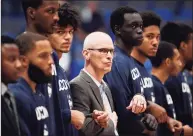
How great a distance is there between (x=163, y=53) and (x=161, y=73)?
0.66ft

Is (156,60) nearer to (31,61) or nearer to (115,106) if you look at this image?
(115,106)

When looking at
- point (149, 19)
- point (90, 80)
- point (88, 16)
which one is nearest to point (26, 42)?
point (90, 80)

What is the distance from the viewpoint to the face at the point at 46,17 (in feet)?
19.4

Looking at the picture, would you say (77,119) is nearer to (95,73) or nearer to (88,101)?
(88,101)

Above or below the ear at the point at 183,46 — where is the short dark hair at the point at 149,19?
above

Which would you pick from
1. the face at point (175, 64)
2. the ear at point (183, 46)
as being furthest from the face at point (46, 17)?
the ear at point (183, 46)

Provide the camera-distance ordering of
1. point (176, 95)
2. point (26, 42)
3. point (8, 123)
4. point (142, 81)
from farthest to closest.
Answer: point (176, 95)
point (142, 81)
point (26, 42)
point (8, 123)

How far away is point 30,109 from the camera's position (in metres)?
5.45

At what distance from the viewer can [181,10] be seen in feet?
45.0

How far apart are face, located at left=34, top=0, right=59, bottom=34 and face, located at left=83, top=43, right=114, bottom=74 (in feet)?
1.86

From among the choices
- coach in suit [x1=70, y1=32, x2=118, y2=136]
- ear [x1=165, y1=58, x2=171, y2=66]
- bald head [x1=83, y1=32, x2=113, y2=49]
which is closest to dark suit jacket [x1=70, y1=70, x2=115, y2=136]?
coach in suit [x1=70, y1=32, x2=118, y2=136]

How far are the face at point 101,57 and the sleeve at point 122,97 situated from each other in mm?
→ 304

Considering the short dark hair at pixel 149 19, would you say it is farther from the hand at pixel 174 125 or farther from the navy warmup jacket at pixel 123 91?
the hand at pixel 174 125

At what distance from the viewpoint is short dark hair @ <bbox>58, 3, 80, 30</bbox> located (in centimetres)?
634
